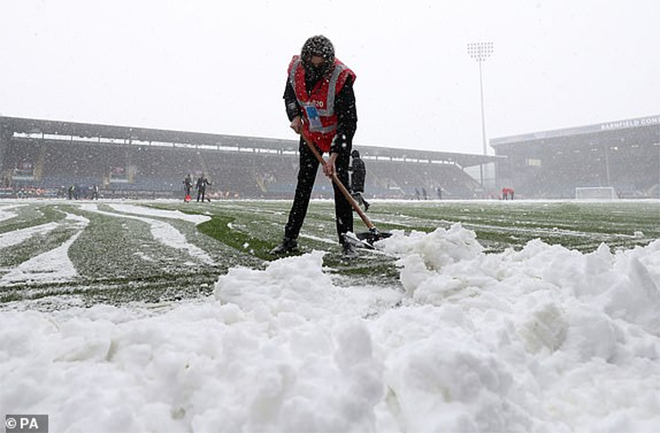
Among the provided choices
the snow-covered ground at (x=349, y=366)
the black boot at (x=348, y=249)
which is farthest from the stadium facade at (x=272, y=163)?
the snow-covered ground at (x=349, y=366)

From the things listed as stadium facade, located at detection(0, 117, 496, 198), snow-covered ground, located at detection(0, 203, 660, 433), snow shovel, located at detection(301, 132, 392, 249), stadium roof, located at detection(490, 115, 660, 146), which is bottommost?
snow-covered ground, located at detection(0, 203, 660, 433)

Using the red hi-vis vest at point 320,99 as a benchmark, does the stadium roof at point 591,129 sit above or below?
above

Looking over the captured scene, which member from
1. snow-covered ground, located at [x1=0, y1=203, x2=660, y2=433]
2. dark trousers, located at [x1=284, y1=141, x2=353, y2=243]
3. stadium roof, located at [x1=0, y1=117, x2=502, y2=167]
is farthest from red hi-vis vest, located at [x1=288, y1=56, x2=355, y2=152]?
stadium roof, located at [x1=0, y1=117, x2=502, y2=167]

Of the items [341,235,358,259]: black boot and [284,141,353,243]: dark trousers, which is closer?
[341,235,358,259]: black boot

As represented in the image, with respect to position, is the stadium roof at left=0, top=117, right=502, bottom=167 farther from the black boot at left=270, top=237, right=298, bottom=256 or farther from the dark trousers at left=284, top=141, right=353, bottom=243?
the black boot at left=270, top=237, right=298, bottom=256

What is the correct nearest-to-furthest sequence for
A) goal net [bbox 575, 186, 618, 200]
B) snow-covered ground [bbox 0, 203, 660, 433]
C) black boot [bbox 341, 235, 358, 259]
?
snow-covered ground [bbox 0, 203, 660, 433], black boot [bbox 341, 235, 358, 259], goal net [bbox 575, 186, 618, 200]

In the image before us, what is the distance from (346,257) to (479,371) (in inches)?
71.4

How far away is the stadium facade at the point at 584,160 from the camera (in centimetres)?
4425

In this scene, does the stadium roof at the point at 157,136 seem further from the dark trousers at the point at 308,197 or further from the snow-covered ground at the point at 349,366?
the snow-covered ground at the point at 349,366

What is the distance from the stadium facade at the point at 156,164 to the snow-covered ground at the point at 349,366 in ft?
95.8

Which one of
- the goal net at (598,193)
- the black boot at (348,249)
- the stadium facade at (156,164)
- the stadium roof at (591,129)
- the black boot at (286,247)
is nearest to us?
the black boot at (348,249)

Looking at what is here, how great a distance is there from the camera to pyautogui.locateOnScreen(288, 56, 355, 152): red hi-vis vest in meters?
2.63

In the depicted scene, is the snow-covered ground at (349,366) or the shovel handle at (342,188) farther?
the shovel handle at (342,188)

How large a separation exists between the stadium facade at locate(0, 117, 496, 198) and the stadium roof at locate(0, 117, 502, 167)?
67 mm
